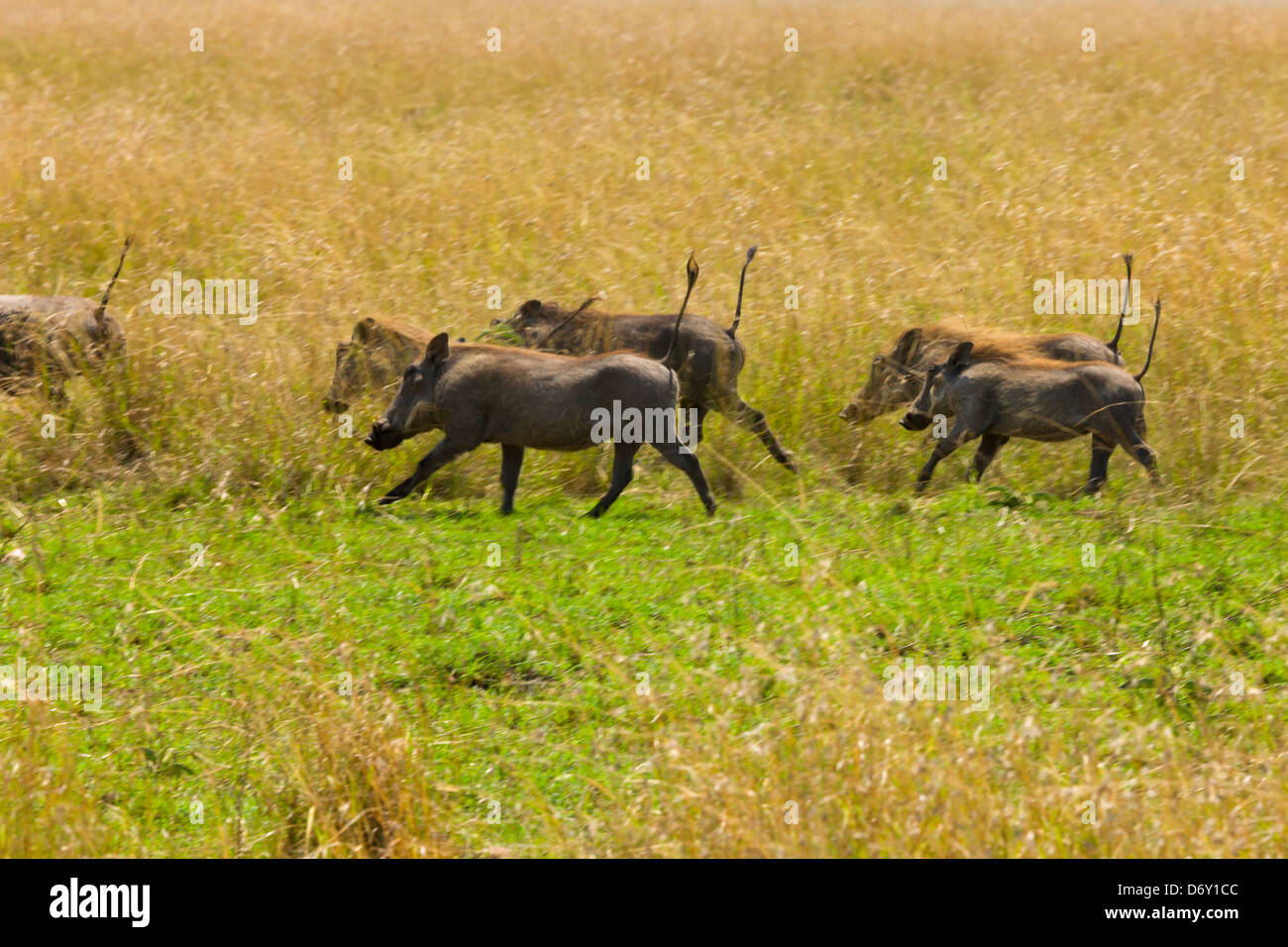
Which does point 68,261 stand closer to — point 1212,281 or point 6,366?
point 6,366

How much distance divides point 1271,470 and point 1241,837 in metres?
3.96

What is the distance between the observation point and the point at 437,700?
4922mm

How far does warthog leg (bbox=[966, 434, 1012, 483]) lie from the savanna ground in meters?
0.17

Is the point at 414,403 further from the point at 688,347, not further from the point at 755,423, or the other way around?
the point at 755,423

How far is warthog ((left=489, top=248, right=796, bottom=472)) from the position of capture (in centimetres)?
732

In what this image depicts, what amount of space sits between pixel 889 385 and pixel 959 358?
639 millimetres

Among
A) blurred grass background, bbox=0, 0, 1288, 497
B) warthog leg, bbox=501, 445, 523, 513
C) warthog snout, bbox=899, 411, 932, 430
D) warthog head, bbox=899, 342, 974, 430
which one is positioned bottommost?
warthog leg, bbox=501, 445, 523, 513

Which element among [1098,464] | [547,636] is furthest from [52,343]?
[1098,464]

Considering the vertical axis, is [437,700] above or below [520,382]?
below

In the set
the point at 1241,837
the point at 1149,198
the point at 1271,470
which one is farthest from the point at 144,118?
the point at 1241,837

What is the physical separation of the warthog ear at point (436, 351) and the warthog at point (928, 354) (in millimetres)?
1958

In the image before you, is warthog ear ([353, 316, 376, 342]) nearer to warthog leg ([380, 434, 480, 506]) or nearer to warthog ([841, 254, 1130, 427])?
warthog leg ([380, 434, 480, 506])

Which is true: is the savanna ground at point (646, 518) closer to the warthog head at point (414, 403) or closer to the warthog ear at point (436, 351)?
the warthog head at point (414, 403)

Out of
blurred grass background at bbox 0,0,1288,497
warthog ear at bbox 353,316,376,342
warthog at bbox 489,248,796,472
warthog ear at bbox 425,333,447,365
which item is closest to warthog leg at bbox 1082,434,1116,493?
blurred grass background at bbox 0,0,1288,497
